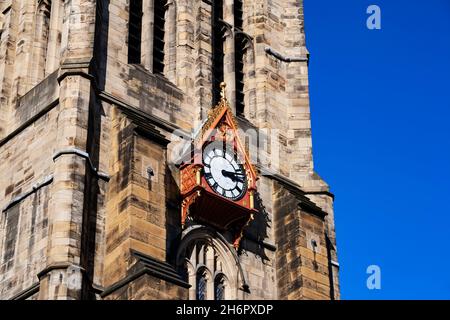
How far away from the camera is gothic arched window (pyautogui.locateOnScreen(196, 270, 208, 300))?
39750 millimetres

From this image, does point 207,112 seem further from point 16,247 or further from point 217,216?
point 16,247

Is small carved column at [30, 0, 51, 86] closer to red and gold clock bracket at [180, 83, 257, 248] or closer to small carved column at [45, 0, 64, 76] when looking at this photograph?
small carved column at [45, 0, 64, 76]

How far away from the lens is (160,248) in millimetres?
37375

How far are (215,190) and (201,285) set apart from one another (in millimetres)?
2862

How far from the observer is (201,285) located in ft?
131

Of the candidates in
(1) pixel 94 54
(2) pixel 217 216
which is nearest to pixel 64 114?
(1) pixel 94 54

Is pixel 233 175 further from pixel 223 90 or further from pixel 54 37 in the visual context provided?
pixel 54 37

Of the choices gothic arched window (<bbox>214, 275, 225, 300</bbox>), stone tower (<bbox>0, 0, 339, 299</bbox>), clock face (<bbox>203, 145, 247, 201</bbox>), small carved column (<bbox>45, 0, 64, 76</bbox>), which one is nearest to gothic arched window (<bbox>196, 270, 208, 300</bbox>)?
stone tower (<bbox>0, 0, 339, 299</bbox>)

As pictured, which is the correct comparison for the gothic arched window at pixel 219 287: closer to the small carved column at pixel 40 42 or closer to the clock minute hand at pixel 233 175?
the clock minute hand at pixel 233 175

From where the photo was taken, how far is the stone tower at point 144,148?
123 ft

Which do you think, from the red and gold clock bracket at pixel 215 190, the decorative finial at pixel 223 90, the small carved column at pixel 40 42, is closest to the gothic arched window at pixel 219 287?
the red and gold clock bracket at pixel 215 190

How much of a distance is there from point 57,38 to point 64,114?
534 centimetres

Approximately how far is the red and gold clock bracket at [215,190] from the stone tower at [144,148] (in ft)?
1.24

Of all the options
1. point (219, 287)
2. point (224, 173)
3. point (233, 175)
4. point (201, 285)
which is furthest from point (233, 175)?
→ point (201, 285)
